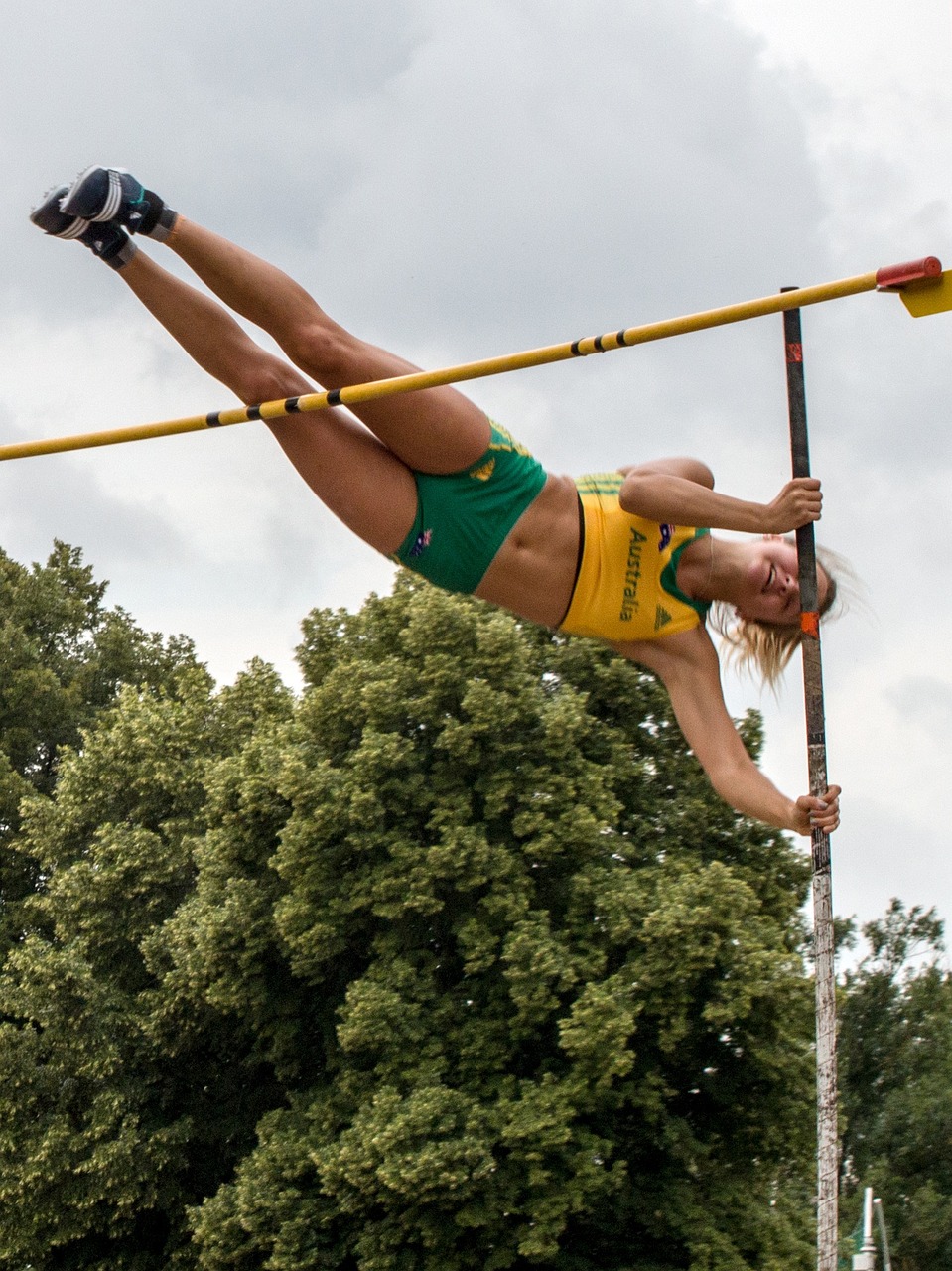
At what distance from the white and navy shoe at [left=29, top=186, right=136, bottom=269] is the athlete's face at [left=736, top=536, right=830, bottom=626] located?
86.4 inches

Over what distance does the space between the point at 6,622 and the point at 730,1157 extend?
12051 millimetres

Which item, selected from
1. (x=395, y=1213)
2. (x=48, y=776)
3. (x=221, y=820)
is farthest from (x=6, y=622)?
(x=395, y=1213)

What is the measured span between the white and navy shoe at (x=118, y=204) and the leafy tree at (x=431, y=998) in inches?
429

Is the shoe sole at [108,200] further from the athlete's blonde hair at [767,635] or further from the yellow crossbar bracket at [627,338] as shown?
the athlete's blonde hair at [767,635]

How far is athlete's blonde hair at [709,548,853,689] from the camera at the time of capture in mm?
5430

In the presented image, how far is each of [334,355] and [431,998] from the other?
1160 centimetres

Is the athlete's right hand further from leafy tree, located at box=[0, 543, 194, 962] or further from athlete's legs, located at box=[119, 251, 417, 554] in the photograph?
leafy tree, located at box=[0, 543, 194, 962]

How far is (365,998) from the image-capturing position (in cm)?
1488

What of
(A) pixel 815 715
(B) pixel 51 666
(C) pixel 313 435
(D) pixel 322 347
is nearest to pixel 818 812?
(A) pixel 815 715

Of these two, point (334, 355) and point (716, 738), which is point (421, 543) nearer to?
point (334, 355)

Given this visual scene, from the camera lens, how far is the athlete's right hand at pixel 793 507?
4.81 metres

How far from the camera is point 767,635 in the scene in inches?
214

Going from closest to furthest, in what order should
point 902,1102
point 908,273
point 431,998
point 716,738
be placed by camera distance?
point 908,273, point 716,738, point 431,998, point 902,1102

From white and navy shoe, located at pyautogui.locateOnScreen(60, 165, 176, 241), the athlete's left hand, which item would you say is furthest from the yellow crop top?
white and navy shoe, located at pyautogui.locateOnScreen(60, 165, 176, 241)
